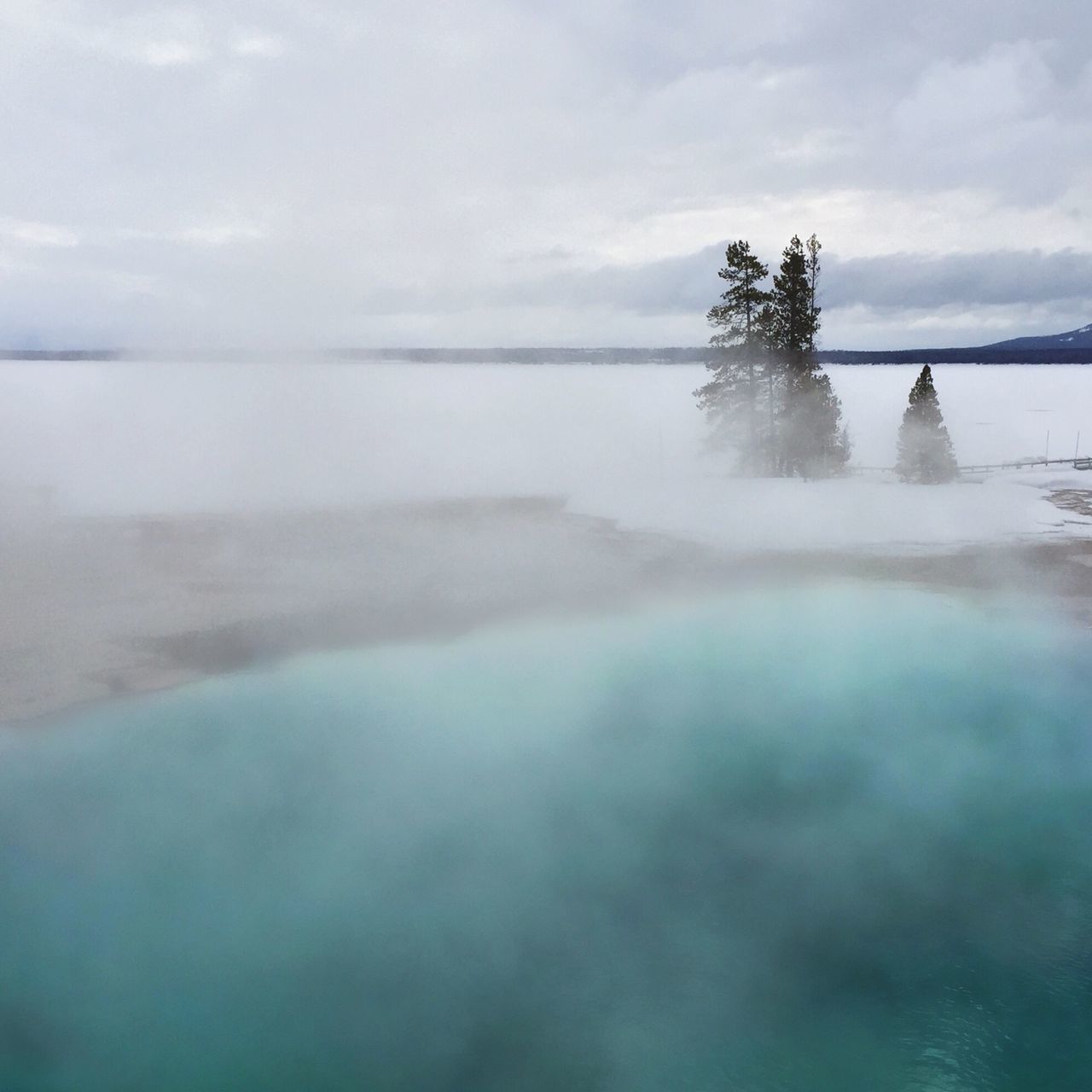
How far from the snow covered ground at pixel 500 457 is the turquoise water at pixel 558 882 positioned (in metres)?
12.3

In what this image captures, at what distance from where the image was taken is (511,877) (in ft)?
35.5

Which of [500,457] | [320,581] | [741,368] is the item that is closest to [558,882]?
[320,581]

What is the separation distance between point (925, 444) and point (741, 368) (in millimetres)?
7847

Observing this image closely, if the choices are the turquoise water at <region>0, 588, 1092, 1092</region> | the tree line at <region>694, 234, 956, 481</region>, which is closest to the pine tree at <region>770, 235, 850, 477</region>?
the tree line at <region>694, 234, 956, 481</region>

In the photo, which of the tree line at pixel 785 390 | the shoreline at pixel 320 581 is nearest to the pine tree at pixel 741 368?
the tree line at pixel 785 390

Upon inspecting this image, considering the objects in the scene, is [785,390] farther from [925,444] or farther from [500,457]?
[500,457]

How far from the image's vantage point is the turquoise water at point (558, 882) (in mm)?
8391

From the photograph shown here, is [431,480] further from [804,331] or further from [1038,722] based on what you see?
[1038,722]

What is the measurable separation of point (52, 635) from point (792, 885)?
1492 cm

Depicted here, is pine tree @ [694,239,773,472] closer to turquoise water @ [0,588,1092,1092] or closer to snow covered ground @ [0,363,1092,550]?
snow covered ground @ [0,363,1092,550]

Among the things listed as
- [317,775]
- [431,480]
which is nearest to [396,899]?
[317,775]

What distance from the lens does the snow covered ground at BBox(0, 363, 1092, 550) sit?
29562 mm

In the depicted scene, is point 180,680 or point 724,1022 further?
point 180,680

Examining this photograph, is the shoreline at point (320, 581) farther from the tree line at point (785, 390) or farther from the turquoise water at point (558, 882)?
the tree line at point (785, 390)
